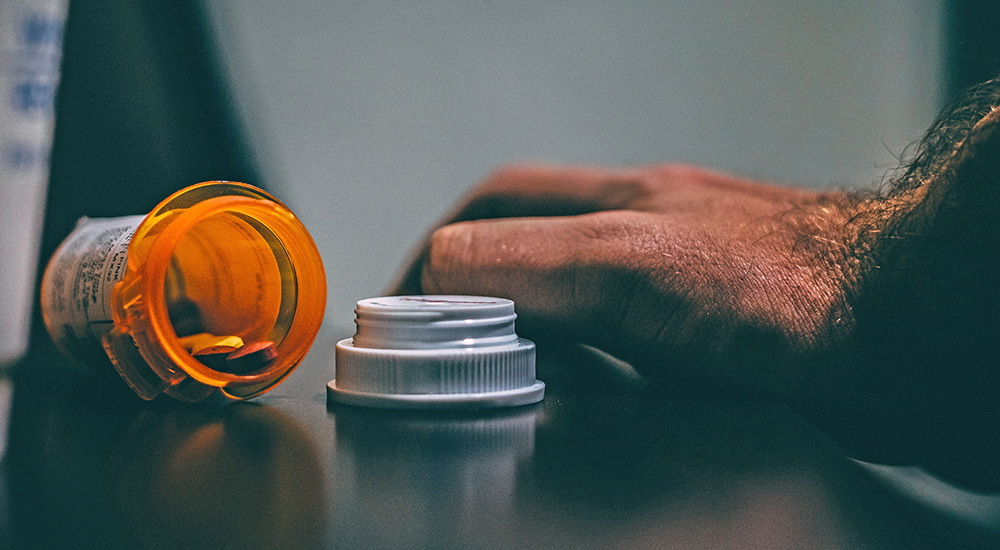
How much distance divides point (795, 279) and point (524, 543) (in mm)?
310

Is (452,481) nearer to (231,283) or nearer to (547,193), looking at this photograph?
(231,283)

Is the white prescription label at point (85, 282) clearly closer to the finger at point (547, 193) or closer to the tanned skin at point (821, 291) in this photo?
the tanned skin at point (821, 291)

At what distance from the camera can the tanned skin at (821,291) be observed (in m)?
0.36

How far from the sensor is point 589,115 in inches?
52.5

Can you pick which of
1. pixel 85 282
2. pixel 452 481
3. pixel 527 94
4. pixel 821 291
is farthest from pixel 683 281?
pixel 527 94

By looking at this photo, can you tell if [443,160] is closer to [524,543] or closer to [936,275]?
[936,275]

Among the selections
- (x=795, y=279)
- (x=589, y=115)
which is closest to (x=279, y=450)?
(x=795, y=279)

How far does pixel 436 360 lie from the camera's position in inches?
16.2

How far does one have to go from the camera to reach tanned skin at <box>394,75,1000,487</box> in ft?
1.18

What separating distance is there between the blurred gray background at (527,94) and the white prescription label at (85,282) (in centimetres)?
72

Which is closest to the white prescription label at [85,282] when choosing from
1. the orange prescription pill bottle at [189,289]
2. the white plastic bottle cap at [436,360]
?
the orange prescription pill bottle at [189,289]

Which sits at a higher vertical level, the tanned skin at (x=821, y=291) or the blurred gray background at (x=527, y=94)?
the blurred gray background at (x=527, y=94)

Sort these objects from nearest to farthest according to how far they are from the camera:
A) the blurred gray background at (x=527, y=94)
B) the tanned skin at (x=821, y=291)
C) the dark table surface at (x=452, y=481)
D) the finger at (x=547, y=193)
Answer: the dark table surface at (x=452, y=481) → the tanned skin at (x=821, y=291) → the finger at (x=547, y=193) → the blurred gray background at (x=527, y=94)

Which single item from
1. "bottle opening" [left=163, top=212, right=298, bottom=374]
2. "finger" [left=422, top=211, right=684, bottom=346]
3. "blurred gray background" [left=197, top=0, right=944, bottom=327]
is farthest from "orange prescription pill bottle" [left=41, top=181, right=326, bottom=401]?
"blurred gray background" [left=197, top=0, right=944, bottom=327]
